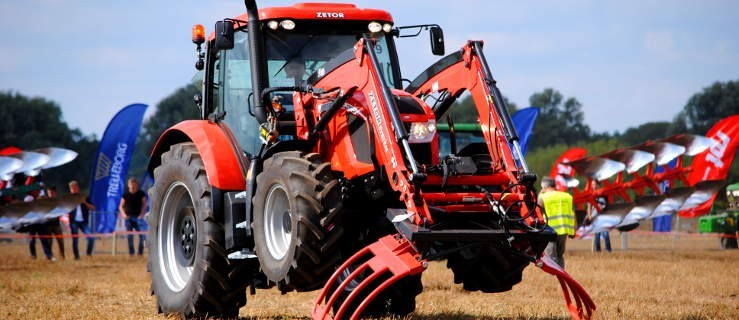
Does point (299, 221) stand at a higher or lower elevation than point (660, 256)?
higher

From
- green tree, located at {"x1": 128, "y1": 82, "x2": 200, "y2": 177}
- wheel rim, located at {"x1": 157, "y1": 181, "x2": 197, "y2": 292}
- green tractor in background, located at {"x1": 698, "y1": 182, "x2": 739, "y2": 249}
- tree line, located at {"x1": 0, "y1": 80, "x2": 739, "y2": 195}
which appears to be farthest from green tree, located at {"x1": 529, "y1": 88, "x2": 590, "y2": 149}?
wheel rim, located at {"x1": 157, "y1": 181, "x2": 197, "y2": 292}

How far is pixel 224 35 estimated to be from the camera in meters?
8.21

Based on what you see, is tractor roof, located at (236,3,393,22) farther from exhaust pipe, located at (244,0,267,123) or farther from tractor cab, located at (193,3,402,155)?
A: exhaust pipe, located at (244,0,267,123)

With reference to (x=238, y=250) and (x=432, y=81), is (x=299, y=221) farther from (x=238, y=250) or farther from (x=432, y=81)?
(x=432, y=81)

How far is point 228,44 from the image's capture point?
8.20 meters

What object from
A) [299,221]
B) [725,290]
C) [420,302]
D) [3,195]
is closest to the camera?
[299,221]

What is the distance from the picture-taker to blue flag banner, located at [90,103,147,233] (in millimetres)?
25531

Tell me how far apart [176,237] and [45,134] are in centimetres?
7433

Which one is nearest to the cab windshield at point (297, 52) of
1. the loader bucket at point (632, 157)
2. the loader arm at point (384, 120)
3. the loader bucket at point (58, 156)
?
the loader arm at point (384, 120)

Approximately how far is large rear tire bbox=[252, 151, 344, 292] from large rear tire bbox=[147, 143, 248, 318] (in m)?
0.90

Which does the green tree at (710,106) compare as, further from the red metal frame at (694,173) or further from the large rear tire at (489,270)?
the large rear tire at (489,270)

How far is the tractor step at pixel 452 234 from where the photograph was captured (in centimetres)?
692

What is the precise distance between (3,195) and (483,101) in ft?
43.6

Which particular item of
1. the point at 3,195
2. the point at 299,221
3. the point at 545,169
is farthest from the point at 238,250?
the point at 545,169
